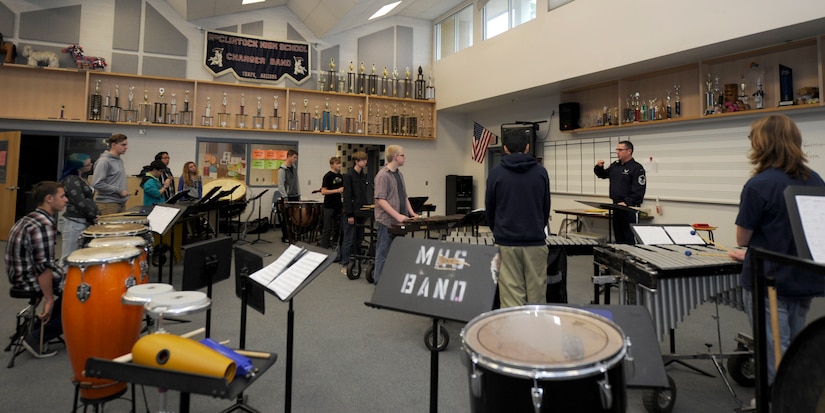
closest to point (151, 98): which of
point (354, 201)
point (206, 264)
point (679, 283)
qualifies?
point (354, 201)

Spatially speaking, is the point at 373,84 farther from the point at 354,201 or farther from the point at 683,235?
the point at 683,235

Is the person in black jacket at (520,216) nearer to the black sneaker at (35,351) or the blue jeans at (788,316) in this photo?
the blue jeans at (788,316)

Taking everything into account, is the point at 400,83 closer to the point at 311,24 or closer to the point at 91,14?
the point at 311,24

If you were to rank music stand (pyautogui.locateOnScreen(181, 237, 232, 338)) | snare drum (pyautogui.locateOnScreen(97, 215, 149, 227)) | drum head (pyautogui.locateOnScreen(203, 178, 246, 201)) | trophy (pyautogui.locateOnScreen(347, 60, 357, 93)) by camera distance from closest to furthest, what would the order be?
music stand (pyautogui.locateOnScreen(181, 237, 232, 338))
snare drum (pyautogui.locateOnScreen(97, 215, 149, 227))
drum head (pyautogui.locateOnScreen(203, 178, 246, 201))
trophy (pyautogui.locateOnScreen(347, 60, 357, 93))

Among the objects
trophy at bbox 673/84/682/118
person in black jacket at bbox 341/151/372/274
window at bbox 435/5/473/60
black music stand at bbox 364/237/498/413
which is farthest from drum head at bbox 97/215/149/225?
window at bbox 435/5/473/60

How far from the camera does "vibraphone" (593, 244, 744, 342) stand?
236cm

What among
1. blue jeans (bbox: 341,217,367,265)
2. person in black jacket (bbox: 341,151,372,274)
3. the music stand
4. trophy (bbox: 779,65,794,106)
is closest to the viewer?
the music stand

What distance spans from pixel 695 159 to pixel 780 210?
4745 millimetres

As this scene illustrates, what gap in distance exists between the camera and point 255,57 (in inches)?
357

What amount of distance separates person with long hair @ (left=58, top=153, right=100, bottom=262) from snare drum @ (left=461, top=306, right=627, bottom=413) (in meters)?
4.04

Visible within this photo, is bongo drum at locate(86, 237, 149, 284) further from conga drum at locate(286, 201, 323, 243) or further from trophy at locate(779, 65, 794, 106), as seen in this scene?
trophy at locate(779, 65, 794, 106)

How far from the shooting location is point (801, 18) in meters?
4.38

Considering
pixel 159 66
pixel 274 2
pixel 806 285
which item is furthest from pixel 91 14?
pixel 806 285

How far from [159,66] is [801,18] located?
10122 millimetres
